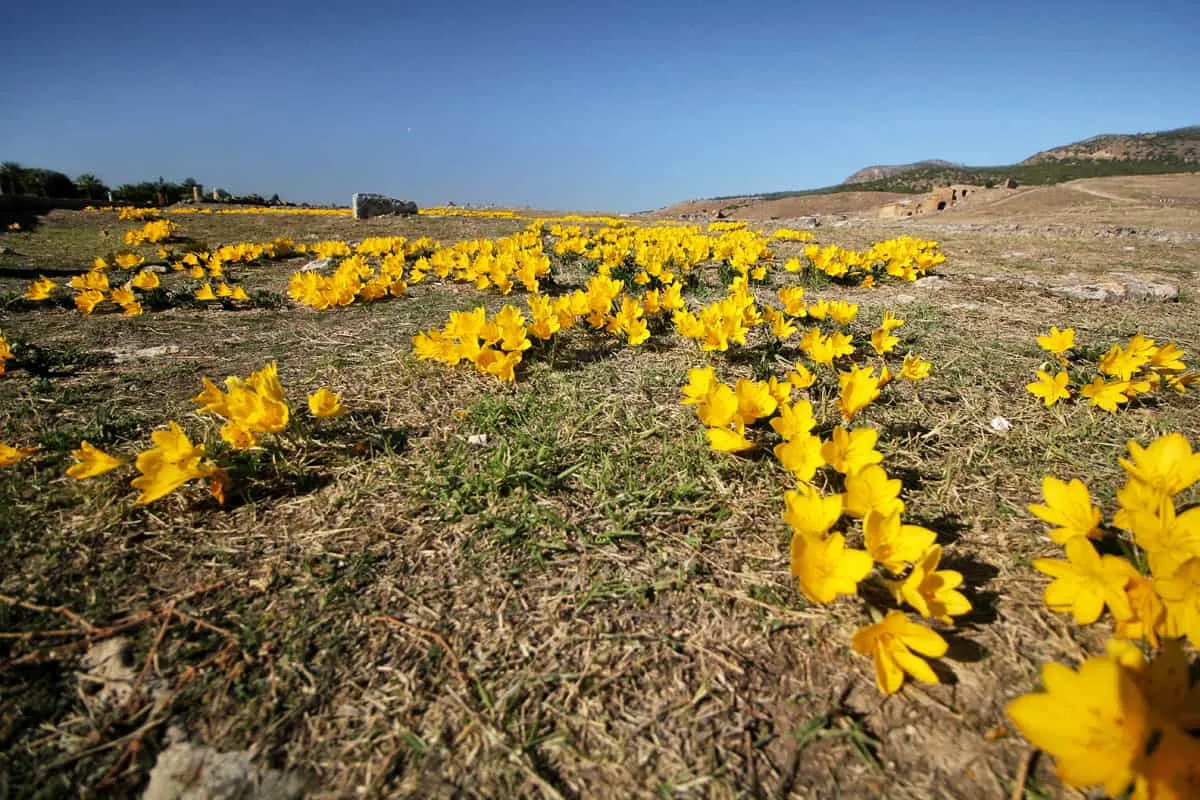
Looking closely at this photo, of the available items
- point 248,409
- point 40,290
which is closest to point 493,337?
point 248,409

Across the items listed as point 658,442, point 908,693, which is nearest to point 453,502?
point 658,442

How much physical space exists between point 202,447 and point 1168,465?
3.32 m

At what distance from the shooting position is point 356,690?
4.69 feet

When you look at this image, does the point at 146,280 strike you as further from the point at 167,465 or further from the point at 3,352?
the point at 167,465

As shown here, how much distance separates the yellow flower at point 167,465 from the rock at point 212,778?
99cm

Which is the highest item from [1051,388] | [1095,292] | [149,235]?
[149,235]

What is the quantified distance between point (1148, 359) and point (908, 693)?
104 inches

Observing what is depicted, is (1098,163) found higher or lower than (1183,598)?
higher

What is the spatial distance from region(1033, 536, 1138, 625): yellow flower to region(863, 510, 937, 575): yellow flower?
0.29 m

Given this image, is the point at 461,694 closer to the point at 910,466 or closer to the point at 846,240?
the point at 910,466

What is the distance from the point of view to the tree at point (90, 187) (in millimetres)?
25273

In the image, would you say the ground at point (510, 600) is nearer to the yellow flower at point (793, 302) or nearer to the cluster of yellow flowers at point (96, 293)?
the yellow flower at point (793, 302)

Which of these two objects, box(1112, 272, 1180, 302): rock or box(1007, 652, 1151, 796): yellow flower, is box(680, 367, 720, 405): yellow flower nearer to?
box(1007, 652, 1151, 796): yellow flower

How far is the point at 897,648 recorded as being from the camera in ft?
4.65
